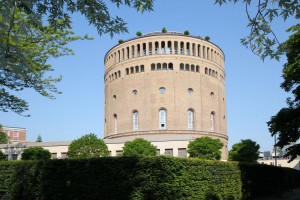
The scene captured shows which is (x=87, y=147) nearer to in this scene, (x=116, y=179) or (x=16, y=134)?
(x=116, y=179)

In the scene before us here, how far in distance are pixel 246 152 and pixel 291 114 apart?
715 inches

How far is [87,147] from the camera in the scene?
128 feet

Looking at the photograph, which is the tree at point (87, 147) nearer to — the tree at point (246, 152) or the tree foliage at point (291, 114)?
the tree at point (246, 152)

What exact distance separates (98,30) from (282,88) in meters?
23.3

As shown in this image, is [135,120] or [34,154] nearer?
[34,154]

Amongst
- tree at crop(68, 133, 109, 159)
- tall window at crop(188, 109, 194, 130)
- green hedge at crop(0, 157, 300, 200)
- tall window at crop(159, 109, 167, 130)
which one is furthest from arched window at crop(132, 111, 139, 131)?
green hedge at crop(0, 157, 300, 200)

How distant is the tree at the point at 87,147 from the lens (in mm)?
38312

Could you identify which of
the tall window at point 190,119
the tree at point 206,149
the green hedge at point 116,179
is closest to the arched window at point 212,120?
the tall window at point 190,119

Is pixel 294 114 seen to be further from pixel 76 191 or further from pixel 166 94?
pixel 166 94

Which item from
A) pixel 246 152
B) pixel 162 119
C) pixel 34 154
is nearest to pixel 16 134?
pixel 162 119

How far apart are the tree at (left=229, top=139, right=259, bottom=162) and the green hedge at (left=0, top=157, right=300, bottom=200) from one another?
2383 cm

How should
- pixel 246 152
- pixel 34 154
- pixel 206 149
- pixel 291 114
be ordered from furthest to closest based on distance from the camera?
pixel 246 152
pixel 34 154
pixel 206 149
pixel 291 114

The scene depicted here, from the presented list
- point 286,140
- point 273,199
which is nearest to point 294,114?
point 286,140

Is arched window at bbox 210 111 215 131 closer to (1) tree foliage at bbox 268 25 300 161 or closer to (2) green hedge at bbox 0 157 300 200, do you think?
(1) tree foliage at bbox 268 25 300 161
